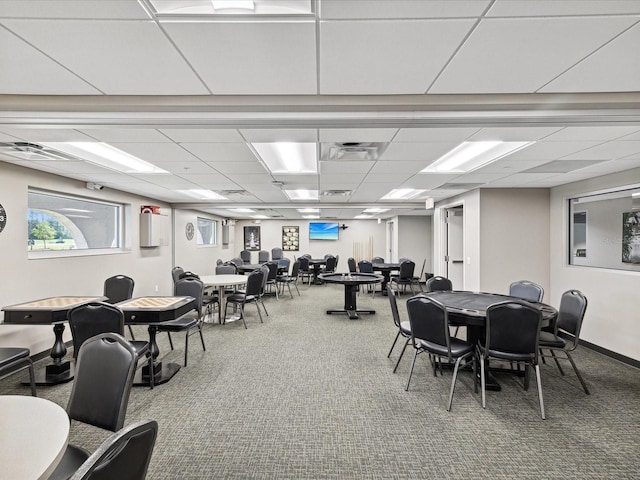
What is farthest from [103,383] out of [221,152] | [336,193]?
[336,193]

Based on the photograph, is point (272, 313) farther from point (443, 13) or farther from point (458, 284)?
point (443, 13)

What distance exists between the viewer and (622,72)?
6.23 ft

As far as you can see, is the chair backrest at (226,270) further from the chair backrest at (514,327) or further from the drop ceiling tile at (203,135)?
the chair backrest at (514,327)

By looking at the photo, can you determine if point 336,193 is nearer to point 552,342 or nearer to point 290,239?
point 552,342

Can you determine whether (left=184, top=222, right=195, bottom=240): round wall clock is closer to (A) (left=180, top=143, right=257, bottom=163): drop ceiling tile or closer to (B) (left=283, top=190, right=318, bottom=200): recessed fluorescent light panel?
(B) (left=283, top=190, right=318, bottom=200): recessed fluorescent light panel

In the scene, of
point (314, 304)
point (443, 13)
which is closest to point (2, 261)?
point (443, 13)

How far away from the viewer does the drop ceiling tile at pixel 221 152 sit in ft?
10.6

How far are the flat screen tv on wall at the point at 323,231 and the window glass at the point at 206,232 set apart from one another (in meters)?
4.00

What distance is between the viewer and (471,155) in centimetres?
379

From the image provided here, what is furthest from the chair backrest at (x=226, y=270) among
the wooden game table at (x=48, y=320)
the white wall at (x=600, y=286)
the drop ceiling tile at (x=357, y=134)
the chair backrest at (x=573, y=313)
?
the white wall at (x=600, y=286)

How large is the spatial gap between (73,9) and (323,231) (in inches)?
496

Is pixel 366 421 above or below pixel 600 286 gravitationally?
below

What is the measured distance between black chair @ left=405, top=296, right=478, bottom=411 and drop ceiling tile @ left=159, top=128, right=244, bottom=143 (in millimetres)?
2266

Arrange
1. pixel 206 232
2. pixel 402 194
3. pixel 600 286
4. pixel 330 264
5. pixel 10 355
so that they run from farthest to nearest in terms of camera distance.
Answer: pixel 206 232 < pixel 330 264 < pixel 402 194 < pixel 600 286 < pixel 10 355
